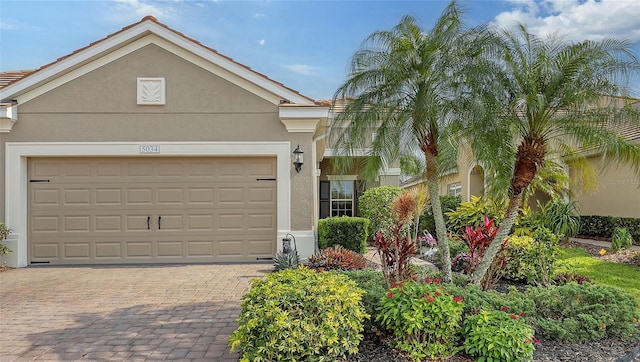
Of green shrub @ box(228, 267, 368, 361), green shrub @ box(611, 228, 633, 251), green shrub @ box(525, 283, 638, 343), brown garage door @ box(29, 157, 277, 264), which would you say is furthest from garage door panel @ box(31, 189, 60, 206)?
green shrub @ box(611, 228, 633, 251)

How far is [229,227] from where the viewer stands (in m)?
10.1

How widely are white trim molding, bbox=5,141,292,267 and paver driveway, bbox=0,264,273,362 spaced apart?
3.45 ft

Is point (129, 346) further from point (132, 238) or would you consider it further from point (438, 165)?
point (132, 238)

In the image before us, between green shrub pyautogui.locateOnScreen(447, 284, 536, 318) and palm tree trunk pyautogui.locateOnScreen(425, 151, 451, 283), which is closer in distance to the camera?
green shrub pyautogui.locateOnScreen(447, 284, 536, 318)

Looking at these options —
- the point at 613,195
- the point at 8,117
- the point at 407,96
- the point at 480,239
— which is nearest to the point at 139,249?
the point at 8,117

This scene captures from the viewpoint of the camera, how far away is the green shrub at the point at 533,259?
23.2ft

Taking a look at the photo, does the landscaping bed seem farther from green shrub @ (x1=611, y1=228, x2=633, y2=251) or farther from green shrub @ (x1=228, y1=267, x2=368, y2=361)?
green shrub @ (x1=611, y1=228, x2=633, y2=251)

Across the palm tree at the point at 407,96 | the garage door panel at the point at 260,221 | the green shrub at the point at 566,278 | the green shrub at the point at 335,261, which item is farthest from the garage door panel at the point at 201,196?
the green shrub at the point at 566,278

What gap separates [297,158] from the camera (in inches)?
388

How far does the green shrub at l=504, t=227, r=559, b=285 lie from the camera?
7074 millimetres

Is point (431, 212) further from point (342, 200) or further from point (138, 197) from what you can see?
point (138, 197)

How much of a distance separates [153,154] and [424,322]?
26.3 feet

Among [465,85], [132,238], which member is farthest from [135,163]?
[465,85]

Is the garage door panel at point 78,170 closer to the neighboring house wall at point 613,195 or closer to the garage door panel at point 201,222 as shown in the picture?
the garage door panel at point 201,222
